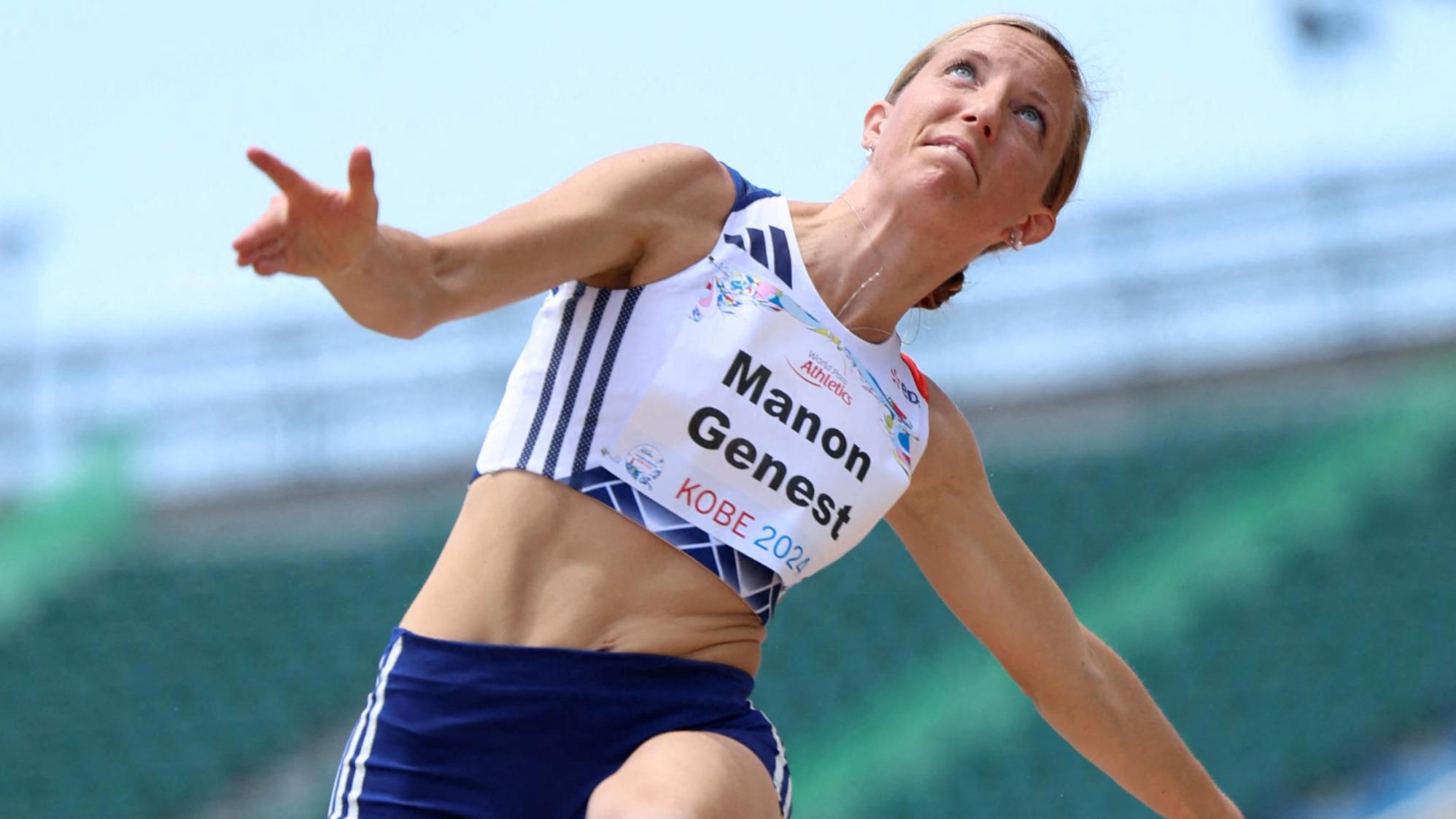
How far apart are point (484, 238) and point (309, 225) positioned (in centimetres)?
36

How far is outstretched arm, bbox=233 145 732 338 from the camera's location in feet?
6.98

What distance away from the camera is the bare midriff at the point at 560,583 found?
2.62 meters

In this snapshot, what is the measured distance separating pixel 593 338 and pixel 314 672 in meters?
8.32

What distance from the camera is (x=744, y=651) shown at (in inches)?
111

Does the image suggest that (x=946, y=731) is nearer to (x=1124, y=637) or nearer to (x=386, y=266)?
(x=1124, y=637)

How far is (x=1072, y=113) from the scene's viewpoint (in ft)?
10.5

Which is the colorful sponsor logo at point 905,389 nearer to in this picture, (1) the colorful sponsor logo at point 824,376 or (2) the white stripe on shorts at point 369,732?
(1) the colorful sponsor logo at point 824,376

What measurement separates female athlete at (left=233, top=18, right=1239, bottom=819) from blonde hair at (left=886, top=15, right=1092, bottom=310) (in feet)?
0.28

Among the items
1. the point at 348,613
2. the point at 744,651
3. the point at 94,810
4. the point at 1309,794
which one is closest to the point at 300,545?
the point at 348,613

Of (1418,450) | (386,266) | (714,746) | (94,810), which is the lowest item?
(94,810)

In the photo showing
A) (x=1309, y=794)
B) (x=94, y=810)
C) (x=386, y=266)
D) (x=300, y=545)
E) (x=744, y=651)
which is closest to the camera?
(x=386, y=266)

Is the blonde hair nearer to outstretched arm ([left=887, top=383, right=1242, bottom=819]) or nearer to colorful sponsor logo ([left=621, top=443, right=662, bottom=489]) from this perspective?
outstretched arm ([left=887, top=383, right=1242, bottom=819])

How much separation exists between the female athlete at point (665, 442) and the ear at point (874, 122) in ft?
0.46

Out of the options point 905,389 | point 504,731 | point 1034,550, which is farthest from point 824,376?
point 1034,550
